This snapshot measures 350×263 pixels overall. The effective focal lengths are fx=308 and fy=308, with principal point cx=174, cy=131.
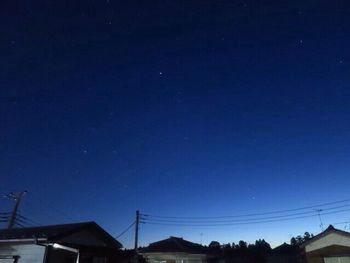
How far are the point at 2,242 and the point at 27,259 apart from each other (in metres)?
2.31

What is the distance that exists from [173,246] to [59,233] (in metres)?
23.7

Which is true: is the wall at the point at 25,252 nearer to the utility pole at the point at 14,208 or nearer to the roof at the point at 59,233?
the roof at the point at 59,233


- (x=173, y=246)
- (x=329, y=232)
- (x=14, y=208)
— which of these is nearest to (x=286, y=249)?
(x=329, y=232)

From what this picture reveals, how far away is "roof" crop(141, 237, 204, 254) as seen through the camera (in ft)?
122

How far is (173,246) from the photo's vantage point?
124ft

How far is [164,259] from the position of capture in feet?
121

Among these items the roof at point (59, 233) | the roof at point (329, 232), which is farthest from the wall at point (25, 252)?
the roof at point (329, 232)

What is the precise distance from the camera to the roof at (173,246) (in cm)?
3709

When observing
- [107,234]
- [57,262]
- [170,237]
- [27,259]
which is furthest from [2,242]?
[170,237]

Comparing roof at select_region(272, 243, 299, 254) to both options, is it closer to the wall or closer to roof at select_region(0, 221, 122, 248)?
roof at select_region(0, 221, 122, 248)

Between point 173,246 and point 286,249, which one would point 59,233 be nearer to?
point 173,246

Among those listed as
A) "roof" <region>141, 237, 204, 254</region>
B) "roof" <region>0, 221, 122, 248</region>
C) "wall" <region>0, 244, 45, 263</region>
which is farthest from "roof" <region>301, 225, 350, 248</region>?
"wall" <region>0, 244, 45, 263</region>

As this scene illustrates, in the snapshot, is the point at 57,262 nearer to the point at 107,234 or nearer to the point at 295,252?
the point at 107,234

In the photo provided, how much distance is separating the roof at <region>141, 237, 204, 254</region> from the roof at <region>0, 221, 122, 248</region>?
1804cm
